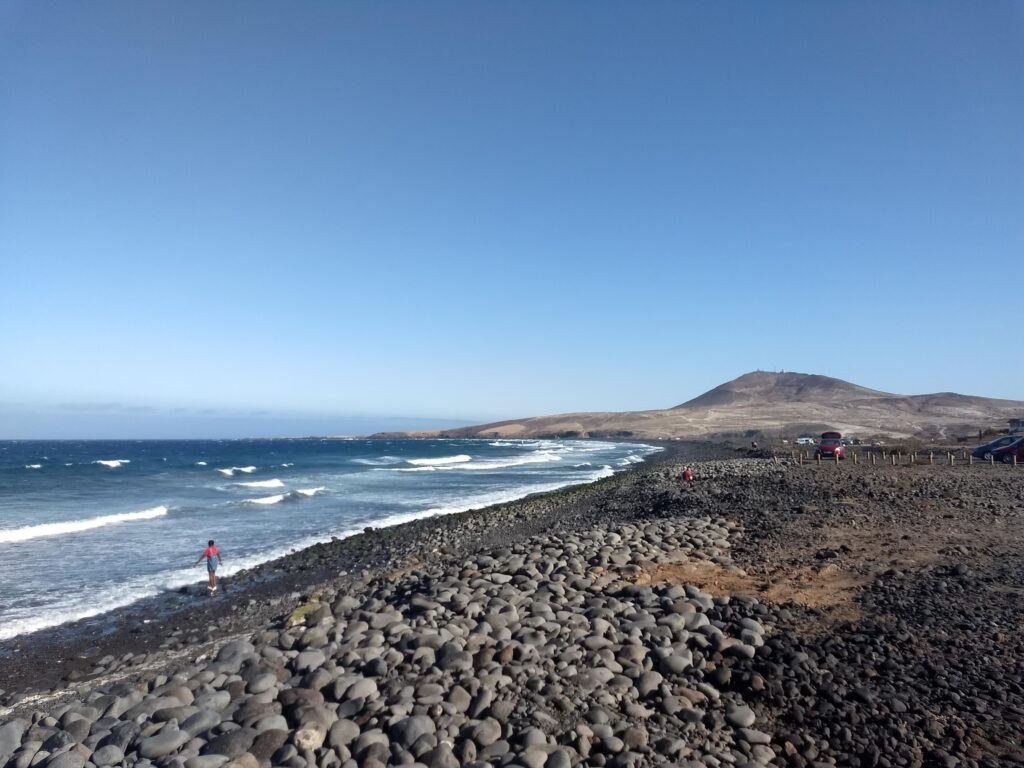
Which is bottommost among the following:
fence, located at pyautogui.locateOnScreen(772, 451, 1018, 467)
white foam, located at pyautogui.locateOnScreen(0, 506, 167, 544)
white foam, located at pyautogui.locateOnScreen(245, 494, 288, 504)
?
white foam, located at pyautogui.locateOnScreen(245, 494, 288, 504)

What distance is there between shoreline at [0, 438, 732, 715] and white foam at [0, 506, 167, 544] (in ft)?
30.0

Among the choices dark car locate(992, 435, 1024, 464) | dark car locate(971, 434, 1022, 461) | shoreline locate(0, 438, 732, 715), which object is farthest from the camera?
dark car locate(971, 434, 1022, 461)

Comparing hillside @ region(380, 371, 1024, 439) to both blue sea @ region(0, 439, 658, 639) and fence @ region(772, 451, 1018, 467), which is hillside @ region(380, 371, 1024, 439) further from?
blue sea @ region(0, 439, 658, 639)

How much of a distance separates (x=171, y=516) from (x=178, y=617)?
1426 cm

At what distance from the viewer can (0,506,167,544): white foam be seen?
2015cm

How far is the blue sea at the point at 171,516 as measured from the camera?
14094mm

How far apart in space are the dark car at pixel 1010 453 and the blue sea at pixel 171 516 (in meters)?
19.6

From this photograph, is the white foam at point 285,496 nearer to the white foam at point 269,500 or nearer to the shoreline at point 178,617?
the white foam at point 269,500

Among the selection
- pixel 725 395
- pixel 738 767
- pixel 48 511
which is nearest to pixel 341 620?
pixel 738 767

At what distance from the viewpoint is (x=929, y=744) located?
5234mm

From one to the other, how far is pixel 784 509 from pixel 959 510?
12.8ft

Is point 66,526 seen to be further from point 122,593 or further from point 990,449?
point 990,449

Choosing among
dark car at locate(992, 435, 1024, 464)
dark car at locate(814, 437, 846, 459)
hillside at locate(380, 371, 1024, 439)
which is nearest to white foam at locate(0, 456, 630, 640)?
dark car at locate(814, 437, 846, 459)

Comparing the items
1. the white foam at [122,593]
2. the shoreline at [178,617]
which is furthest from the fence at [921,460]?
the shoreline at [178,617]
